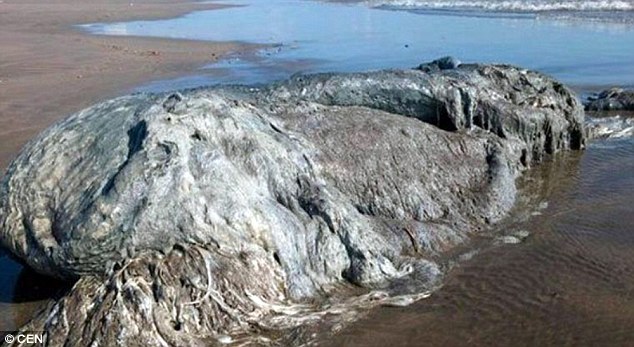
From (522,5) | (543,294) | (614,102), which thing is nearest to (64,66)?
(614,102)

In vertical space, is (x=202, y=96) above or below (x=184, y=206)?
above

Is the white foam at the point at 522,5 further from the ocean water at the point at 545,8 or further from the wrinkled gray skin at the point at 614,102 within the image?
the wrinkled gray skin at the point at 614,102

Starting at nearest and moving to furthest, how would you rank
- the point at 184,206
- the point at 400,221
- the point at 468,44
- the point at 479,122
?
the point at 184,206, the point at 400,221, the point at 479,122, the point at 468,44

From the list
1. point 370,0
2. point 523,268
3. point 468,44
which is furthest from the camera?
point 370,0

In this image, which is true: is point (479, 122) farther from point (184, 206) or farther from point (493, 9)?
point (493, 9)

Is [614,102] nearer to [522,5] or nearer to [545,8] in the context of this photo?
[545,8]

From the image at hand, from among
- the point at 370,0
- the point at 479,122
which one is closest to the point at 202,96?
the point at 479,122

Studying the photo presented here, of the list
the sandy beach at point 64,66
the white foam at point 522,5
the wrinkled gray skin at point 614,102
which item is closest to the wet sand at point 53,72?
the sandy beach at point 64,66
